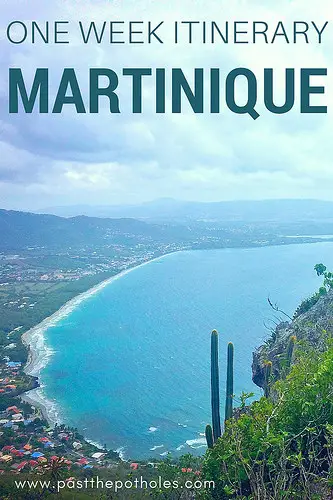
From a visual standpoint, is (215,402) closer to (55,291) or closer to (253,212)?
(55,291)

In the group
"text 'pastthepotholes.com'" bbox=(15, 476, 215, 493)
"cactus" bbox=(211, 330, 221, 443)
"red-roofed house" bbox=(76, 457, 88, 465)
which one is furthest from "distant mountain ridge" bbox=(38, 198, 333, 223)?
"text 'pastthepotholes.com'" bbox=(15, 476, 215, 493)

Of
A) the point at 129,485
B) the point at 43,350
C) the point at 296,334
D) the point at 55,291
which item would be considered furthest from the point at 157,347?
the point at 129,485

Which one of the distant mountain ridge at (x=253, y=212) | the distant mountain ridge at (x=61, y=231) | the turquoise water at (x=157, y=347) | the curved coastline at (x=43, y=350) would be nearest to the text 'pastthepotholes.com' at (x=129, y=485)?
the turquoise water at (x=157, y=347)

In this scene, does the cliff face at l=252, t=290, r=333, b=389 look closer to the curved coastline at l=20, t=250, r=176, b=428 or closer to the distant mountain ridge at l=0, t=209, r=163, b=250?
the curved coastline at l=20, t=250, r=176, b=428

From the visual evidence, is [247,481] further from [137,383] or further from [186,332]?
[186,332]

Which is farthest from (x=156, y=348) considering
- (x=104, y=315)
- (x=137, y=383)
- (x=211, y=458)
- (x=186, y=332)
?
(x=211, y=458)
